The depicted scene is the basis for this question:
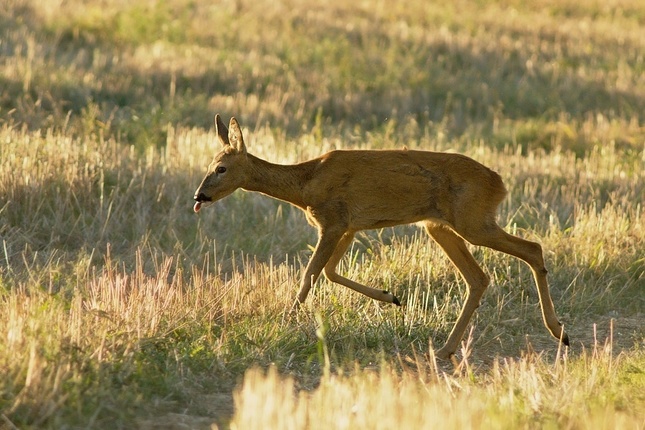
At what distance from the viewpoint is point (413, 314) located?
812cm

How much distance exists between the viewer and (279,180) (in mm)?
7938

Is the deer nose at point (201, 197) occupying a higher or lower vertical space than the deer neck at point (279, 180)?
lower

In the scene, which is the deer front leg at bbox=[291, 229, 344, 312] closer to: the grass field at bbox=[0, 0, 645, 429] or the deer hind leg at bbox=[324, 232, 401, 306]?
the grass field at bbox=[0, 0, 645, 429]

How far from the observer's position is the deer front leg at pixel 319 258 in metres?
7.72

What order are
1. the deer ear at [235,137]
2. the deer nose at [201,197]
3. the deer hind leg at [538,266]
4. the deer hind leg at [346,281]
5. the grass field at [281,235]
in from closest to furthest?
the grass field at [281,235]
the deer nose at [201,197]
the deer ear at [235,137]
the deer hind leg at [538,266]
the deer hind leg at [346,281]

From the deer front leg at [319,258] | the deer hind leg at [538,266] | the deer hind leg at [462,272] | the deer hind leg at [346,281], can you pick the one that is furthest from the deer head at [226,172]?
the deer hind leg at [538,266]

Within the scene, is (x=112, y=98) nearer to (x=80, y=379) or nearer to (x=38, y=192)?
(x=38, y=192)

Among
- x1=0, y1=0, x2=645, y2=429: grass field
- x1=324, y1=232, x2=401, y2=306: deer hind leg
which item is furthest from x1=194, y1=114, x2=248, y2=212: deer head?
x1=324, y1=232, x2=401, y2=306: deer hind leg

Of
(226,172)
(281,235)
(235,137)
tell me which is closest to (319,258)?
(226,172)

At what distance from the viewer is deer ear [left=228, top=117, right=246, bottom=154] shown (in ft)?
25.5

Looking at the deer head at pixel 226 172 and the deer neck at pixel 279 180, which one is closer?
the deer head at pixel 226 172

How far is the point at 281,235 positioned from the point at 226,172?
2966 millimetres

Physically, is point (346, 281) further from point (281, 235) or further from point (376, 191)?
point (281, 235)

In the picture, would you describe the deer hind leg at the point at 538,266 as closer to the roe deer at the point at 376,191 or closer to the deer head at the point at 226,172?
the roe deer at the point at 376,191
